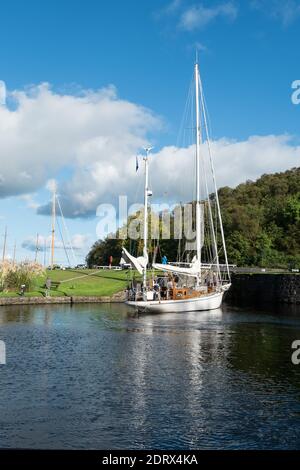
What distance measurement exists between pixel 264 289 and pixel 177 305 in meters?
29.1

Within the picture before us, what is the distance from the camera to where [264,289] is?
279 ft

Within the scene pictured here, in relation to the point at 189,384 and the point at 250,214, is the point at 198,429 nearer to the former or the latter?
the point at 189,384

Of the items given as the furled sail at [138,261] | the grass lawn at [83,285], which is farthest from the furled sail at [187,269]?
the grass lawn at [83,285]

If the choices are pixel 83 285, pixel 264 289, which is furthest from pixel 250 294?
pixel 83 285

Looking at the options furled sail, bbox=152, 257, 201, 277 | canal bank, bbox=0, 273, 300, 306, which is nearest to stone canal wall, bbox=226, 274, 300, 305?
canal bank, bbox=0, 273, 300, 306

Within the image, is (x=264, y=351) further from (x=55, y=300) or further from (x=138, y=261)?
(x=55, y=300)

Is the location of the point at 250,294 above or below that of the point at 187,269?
below

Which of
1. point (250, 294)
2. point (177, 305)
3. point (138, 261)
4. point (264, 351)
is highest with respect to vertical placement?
point (138, 261)

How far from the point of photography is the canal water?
18.1m

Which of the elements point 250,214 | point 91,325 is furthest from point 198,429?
point 250,214

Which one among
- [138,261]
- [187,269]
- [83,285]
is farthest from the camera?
[83,285]

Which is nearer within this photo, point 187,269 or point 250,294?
point 187,269

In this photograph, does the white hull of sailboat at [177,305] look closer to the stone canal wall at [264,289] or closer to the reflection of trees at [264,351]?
the reflection of trees at [264,351]
